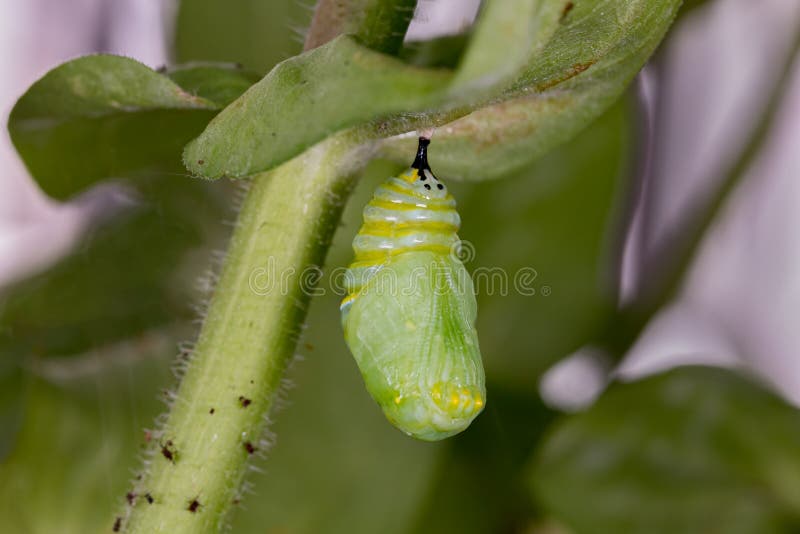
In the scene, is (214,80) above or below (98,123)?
above

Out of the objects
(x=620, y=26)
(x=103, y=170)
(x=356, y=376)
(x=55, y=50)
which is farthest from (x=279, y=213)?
(x=55, y=50)

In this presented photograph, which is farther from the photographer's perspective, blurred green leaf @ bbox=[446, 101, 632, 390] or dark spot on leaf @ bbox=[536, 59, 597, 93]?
blurred green leaf @ bbox=[446, 101, 632, 390]

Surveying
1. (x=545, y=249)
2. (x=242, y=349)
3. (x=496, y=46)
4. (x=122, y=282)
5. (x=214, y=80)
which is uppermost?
(x=496, y=46)

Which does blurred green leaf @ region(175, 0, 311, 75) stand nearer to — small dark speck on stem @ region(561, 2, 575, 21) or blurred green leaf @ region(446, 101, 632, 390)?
blurred green leaf @ region(446, 101, 632, 390)

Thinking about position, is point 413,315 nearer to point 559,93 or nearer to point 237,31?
point 559,93

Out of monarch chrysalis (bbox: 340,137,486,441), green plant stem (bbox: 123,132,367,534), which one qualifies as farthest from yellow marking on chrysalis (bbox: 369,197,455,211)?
green plant stem (bbox: 123,132,367,534)

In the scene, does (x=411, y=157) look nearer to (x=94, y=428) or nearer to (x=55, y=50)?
(x=94, y=428)

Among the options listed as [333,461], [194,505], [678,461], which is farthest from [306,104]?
[678,461]

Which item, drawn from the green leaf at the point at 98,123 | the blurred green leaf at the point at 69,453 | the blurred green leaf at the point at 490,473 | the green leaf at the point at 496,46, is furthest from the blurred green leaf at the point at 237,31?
the green leaf at the point at 496,46
